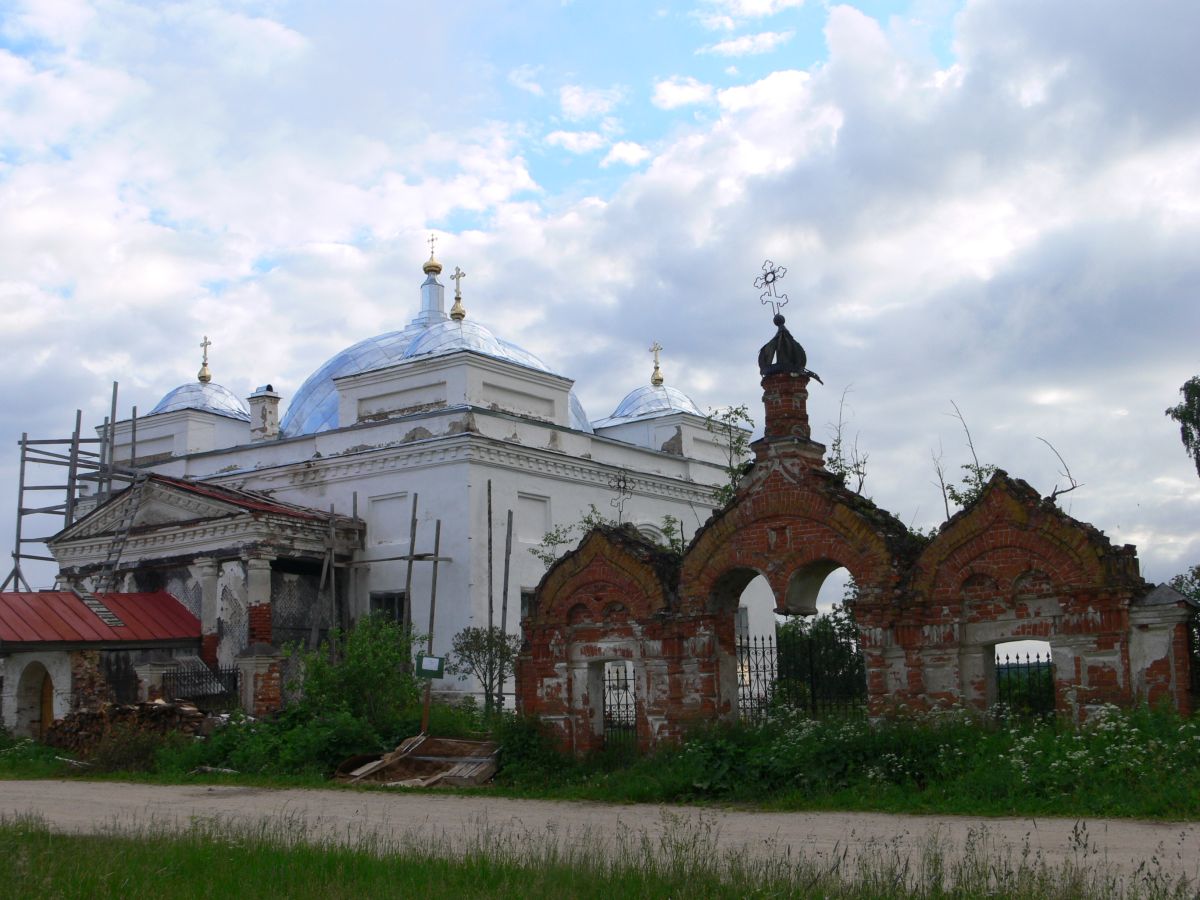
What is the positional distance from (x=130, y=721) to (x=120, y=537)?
24.7 ft

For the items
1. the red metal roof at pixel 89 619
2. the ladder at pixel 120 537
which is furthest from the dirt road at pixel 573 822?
the ladder at pixel 120 537

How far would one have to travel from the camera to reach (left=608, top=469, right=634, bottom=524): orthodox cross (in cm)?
2975

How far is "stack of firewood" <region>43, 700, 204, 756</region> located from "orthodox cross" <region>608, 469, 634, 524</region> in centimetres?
1146

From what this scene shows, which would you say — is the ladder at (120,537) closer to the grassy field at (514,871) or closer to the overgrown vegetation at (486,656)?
the overgrown vegetation at (486,656)

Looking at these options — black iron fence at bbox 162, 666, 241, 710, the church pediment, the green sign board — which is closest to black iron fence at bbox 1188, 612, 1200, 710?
the green sign board

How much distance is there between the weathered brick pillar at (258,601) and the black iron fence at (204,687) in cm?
87

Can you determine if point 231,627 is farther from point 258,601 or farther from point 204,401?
A: point 204,401

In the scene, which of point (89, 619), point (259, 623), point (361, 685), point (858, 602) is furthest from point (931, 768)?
point (89, 619)

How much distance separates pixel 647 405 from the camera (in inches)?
1458

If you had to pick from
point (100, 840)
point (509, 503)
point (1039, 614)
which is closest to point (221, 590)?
point (509, 503)

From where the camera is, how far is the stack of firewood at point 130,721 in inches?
822

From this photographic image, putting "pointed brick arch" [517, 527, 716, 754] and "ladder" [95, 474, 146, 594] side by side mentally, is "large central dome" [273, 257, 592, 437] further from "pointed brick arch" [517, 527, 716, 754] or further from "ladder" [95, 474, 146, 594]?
"pointed brick arch" [517, 527, 716, 754]

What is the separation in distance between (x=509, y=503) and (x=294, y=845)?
1744 cm

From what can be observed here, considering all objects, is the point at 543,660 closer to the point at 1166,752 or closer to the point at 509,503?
the point at 1166,752
